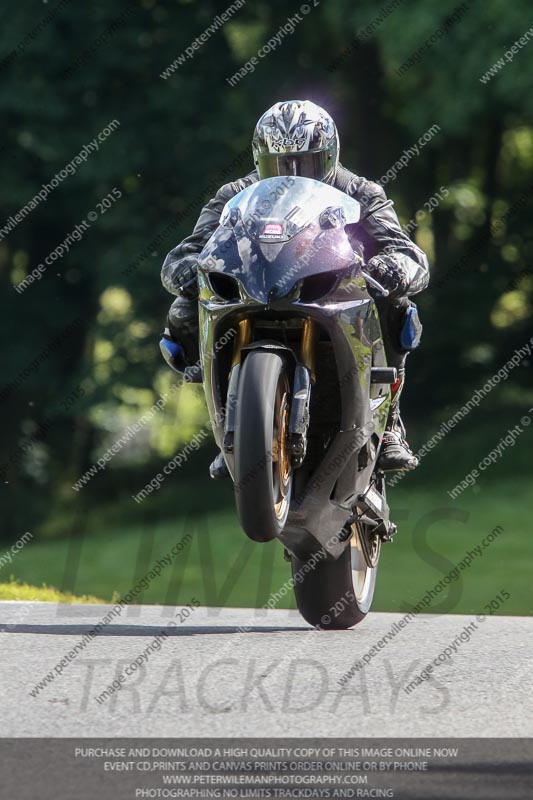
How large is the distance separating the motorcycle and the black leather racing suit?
0.16m

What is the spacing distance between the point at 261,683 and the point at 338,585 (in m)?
1.76

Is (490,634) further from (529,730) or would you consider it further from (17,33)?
(17,33)

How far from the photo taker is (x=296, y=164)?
6652mm

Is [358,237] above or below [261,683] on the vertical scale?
above

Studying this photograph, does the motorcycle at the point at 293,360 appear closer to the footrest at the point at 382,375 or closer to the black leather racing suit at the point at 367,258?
the footrest at the point at 382,375

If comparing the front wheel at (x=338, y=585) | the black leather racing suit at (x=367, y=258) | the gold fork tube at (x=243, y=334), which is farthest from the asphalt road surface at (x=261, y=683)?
the black leather racing suit at (x=367, y=258)

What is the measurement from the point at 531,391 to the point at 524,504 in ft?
10.9

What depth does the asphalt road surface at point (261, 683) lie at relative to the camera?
15.8ft

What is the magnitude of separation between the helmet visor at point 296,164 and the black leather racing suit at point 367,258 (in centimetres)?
17

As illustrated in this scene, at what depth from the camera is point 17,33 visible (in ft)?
72.6

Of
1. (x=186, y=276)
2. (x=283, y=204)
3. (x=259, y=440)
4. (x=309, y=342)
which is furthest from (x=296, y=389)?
(x=186, y=276)

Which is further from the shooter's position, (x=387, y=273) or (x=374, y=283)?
(x=387, y=273)

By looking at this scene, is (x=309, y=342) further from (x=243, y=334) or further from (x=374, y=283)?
(x=374, y=283)

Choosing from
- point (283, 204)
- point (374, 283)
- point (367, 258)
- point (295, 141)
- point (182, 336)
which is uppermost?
point (295, 141)
